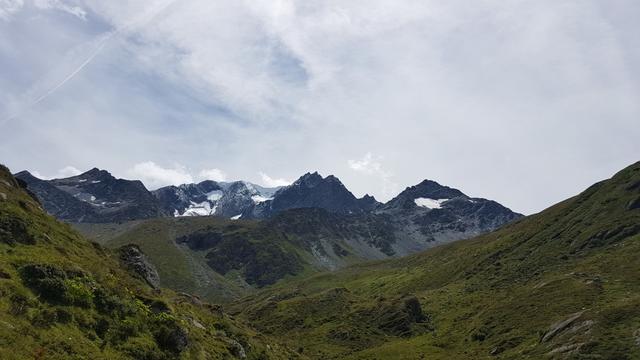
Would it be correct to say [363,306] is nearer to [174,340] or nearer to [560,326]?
[560,326]

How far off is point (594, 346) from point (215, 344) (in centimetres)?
5552

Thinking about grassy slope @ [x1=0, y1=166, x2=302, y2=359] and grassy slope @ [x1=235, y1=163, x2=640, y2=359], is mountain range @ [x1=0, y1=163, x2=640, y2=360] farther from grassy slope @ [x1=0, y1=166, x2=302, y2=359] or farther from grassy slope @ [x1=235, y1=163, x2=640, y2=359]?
grassy slope @ [x1=235, y1=163, x2=640, y2=359]

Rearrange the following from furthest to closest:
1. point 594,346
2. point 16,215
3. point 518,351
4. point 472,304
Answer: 1. point 472,304
2. point 518,351
3. point 594,346
4. point 16,215

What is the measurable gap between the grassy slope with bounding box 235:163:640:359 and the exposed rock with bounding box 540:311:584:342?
0.41 meters

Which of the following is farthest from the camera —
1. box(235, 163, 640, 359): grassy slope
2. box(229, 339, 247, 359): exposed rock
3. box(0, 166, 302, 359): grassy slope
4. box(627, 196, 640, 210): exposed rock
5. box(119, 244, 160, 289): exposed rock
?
box(627, 196, 640, 210): exposed rock

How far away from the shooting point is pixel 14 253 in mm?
36562

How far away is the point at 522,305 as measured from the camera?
359ft

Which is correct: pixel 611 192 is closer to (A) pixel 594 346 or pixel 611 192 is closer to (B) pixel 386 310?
(B) pixel 386 310

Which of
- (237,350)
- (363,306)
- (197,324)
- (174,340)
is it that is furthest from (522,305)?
(174,340)

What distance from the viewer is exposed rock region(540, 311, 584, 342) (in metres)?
82.5

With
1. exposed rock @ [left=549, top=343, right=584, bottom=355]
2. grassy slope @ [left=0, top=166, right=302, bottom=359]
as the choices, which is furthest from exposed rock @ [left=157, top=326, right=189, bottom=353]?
exposed rock @ [left=549, top=343, right=584, bottom=355]

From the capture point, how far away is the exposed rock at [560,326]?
8250 cm

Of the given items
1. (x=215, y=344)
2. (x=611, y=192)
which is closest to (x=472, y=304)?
(x=611, y=192)

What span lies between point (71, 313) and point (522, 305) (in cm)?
9918
